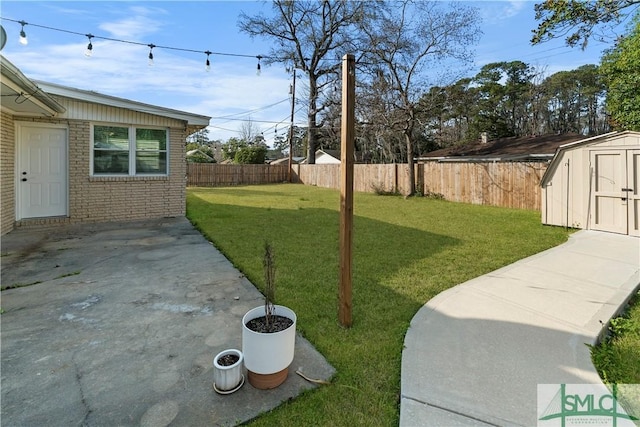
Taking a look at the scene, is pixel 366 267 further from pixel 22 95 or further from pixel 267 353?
pixel 22 95

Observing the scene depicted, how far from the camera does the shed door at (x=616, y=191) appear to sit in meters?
6.66

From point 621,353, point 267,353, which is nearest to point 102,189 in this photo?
point 267,353

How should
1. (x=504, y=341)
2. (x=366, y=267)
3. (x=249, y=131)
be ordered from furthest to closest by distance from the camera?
(x=249, y=131) → (x=366, y=267) → (x=504, y=341)

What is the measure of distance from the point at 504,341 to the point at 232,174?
75.5 ft

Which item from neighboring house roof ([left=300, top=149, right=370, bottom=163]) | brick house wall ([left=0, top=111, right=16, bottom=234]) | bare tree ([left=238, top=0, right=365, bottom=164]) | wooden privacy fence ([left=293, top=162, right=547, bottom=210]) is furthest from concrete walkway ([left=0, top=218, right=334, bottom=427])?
neighboring house roof ([left=300, top=149, right=370, bottom=163])

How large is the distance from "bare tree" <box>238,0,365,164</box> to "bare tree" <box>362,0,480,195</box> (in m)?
9.87

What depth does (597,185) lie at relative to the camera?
7172 millimetres

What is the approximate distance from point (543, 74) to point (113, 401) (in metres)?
36.2

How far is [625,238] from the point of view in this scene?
6602 millimetres

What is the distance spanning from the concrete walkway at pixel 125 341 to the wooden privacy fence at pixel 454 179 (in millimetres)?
7718

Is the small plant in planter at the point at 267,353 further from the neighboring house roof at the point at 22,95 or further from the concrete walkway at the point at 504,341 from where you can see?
the neighboring house roof at the point at 22,95

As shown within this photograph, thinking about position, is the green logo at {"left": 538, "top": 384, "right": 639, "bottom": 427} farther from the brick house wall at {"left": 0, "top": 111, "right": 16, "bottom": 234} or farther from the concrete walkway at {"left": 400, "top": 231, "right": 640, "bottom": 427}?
the brick house wall at {"left": 0, "top": 111, "right": 16, "bottom": 234}

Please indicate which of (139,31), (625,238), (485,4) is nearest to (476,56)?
(485,4)

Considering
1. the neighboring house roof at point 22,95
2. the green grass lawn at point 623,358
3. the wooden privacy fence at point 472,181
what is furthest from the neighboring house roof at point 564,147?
the neighboring house roof at point 22,95
